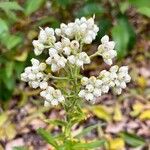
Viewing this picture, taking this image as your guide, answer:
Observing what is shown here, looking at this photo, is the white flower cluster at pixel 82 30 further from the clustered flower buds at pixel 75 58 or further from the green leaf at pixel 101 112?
the green leaf at pixel 101 112

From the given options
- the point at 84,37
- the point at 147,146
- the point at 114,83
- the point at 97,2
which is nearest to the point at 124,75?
the point at 114,83

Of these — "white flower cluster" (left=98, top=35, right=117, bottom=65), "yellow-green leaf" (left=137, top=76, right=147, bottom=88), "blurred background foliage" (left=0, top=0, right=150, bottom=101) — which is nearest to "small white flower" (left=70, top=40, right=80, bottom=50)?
"white flower cluster" (left=98, top=35, right=117, bottom=65)

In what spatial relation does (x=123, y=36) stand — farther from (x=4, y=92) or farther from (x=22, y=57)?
(x=4, y=92)

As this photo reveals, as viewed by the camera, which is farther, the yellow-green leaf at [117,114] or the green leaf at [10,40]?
the yellow-green leaf at [117,114]

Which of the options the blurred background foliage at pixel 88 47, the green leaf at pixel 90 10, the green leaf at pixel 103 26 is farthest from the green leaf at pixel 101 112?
the green leaf at pixel 90 10

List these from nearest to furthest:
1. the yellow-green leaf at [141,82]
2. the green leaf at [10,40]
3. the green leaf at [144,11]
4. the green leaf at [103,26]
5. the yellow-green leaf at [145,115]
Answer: the green leaf at [10,40] < the green leaf at [144,11] < the yellow-green leaf at [145,115] < the green leaf at [103,26] < the yellow-green leaf at [141,82]

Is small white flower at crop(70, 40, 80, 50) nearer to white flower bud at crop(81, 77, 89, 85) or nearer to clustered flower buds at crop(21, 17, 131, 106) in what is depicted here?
clustered flower buds at crop(21, 17, 131, 106)

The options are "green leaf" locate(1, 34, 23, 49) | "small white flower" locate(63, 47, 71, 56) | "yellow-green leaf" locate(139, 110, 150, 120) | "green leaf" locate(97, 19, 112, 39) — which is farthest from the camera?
"green leaf" locate(97, 19, 112, 39)

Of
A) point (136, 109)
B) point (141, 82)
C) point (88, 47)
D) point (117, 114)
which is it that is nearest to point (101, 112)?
point (117, 114)
